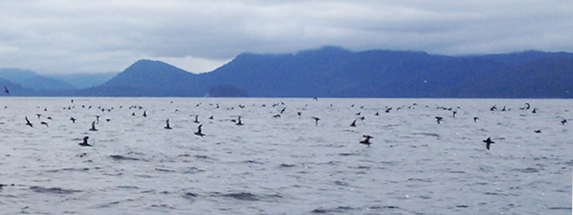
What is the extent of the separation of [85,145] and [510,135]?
30.9 metres

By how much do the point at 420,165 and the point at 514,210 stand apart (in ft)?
40.2

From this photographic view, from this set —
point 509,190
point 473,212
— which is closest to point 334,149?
point 509,190

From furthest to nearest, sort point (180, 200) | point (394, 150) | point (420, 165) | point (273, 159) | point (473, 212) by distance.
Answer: point (394, 150), point (273, 159), point (420, 165), point (180, 200), point (473, 212)

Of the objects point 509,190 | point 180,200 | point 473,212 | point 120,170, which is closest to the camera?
point 473,212

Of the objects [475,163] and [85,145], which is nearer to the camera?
[475,163]

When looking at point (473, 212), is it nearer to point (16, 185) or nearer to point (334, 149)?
point (16, 185)

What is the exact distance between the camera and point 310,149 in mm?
46031

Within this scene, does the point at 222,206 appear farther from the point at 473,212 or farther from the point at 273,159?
the point at 273,159

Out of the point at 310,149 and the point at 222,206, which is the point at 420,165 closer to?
the point at 310,149

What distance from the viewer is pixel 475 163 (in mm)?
37750

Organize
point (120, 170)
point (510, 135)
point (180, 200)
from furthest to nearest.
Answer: point (510, 135) < point (120, 170) < point (180, 200)

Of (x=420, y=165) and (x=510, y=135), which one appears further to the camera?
(x=510, y=135)

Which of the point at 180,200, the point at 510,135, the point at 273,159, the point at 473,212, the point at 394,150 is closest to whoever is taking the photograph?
the point at 473,212

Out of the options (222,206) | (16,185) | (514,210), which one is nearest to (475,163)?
(514,210)
